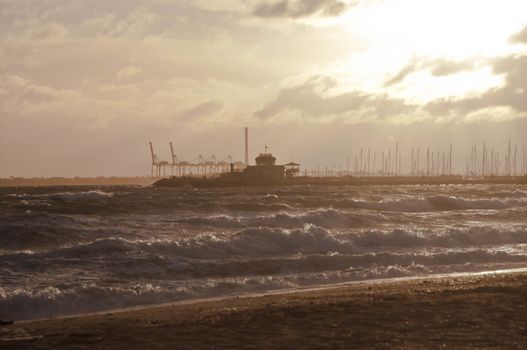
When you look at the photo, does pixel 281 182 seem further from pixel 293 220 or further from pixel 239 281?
pixel 239 281

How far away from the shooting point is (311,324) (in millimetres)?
10812

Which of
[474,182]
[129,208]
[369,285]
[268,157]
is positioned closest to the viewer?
[369,285]

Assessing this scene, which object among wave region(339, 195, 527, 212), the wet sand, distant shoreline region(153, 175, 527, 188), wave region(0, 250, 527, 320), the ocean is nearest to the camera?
the wet sand

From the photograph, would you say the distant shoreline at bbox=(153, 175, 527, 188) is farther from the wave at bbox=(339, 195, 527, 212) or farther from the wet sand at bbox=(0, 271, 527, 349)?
the wet sand at bbox=(0, 271, 527, 349)

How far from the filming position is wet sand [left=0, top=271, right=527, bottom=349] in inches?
374

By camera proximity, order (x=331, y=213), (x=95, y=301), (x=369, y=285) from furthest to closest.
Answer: (x=331, y=213), (x=369, y=285), (x=95, y=301)

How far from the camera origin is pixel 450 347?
895 cm

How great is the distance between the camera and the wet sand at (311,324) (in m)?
9.49

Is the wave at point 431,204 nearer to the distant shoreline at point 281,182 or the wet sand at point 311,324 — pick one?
the wet sand at point 311,324

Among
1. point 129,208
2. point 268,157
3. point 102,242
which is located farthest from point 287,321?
point 268,157

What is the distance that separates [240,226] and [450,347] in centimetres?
2348

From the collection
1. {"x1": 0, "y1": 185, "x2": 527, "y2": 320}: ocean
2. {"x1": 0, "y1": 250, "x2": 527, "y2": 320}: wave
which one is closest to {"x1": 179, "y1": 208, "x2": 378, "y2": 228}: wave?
{"x1": 0, "y1": 185, "x2": 527, "y2": 320}: ocean

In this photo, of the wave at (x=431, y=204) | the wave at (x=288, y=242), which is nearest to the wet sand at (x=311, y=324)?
the wave at (x=288, y=242)

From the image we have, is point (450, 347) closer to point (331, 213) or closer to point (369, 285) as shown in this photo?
point (369, 285)
